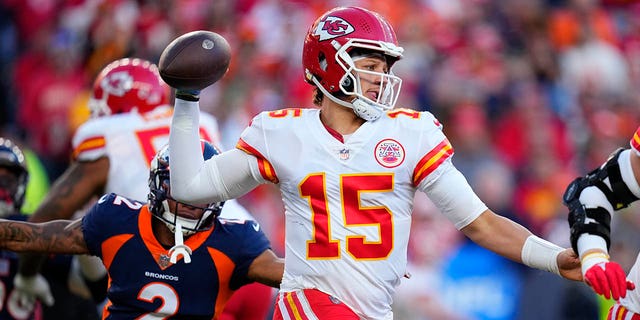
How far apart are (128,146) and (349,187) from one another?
2366 millimetres

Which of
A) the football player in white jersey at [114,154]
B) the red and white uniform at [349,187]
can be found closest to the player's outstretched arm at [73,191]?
the football player in white jersey at [114,154]

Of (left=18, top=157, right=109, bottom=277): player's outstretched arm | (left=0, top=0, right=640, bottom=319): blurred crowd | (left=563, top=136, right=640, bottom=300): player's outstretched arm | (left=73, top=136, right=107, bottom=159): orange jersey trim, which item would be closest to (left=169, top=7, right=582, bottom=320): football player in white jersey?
(left=563, top=136, right=640, bottom=300): player's outstretched arm

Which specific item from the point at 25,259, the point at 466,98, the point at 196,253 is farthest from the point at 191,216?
the point at 466,98

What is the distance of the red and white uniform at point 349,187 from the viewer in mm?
4367

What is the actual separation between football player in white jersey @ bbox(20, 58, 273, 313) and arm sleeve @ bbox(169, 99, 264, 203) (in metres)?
1.66

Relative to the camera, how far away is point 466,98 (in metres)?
11.0

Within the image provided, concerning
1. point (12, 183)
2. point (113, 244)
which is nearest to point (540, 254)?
point (113, 244)

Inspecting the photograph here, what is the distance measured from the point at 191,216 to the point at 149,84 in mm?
1968

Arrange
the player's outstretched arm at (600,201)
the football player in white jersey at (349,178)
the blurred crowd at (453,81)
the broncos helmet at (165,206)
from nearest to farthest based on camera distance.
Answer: the player's outstretched arm at (600,201) < the football player in white jersey at (349,178) < the broncos helmet at (165,206) < the blurred crowd at (453,81)

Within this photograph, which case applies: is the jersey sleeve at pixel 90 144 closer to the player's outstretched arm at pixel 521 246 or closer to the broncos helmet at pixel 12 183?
Result: the broncos helmet at pixel 12 183

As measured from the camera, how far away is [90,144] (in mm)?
6441

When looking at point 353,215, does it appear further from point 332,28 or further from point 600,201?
point 600,201

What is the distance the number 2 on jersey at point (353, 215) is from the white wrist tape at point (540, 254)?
48 centimetres

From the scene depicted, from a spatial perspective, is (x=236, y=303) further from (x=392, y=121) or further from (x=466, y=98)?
(x=466, y=98)
